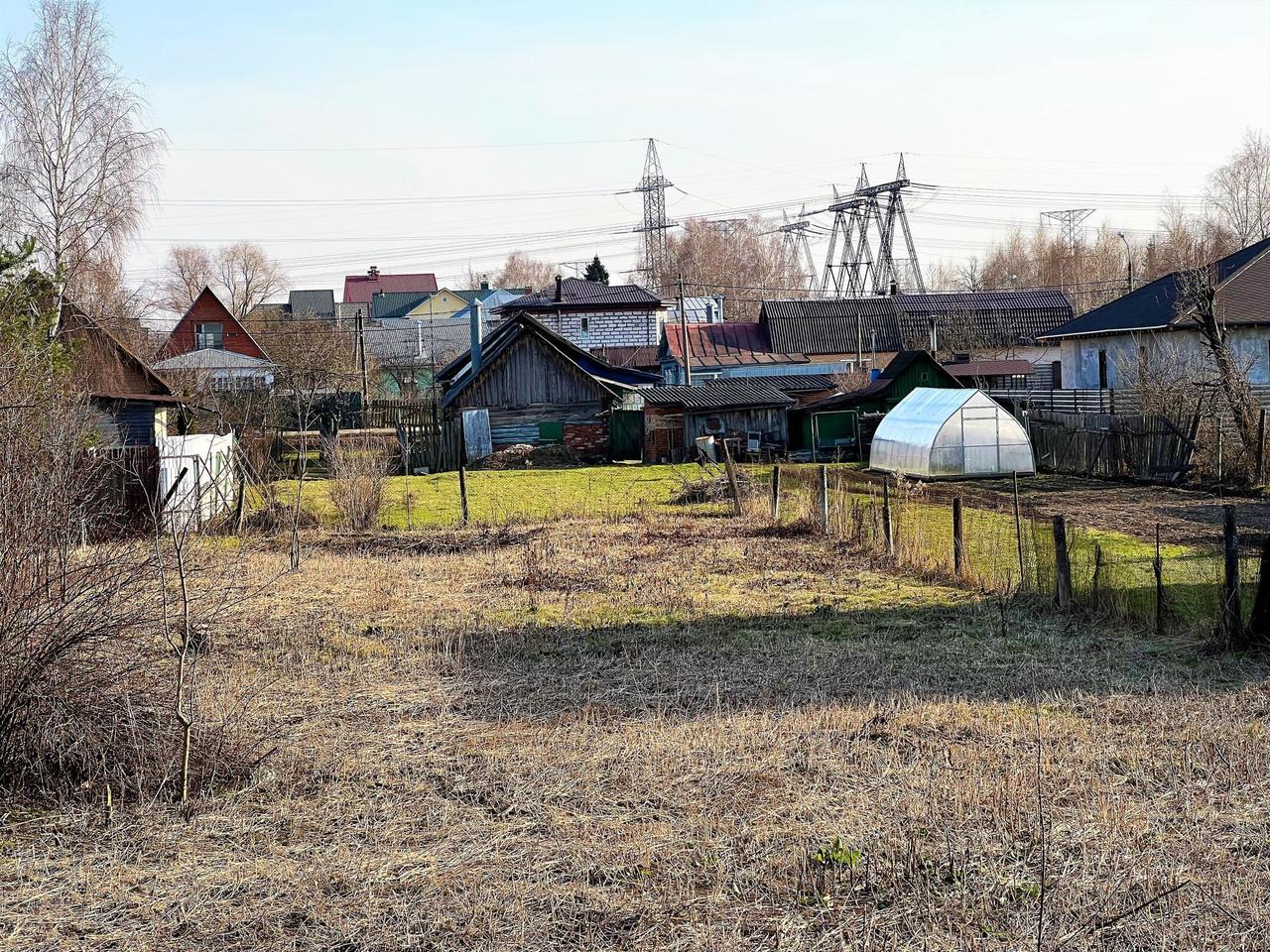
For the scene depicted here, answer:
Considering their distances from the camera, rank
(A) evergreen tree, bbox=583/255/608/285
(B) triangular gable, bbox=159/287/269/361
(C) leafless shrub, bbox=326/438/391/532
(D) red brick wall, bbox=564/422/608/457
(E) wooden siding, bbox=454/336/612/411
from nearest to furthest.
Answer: (C) leafless shrub, bbox=326/438/391/532 < (E) wooden siding, bbox=454/336/612/411 < (D) red brick wall, bbox=564/422/608/457 < (B) triangular gable, bbox=159/287/269/361 < (A) evergreen tree, bbox=583/255/608/285

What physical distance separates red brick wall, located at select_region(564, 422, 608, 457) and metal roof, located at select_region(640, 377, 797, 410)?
2.01m

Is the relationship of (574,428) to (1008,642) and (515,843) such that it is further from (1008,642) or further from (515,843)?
(515,843)

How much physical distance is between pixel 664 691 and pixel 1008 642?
3492mm

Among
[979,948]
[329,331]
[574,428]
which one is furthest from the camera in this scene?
[329,331]

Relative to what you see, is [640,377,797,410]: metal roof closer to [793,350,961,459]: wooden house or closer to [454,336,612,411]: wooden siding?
[793,350,961,459]: wooden house

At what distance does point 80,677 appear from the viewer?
23.5ft

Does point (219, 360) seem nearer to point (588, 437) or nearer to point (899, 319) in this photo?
point (588, 437)

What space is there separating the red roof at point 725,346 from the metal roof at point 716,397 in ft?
56.8

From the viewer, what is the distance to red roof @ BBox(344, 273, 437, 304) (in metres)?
109

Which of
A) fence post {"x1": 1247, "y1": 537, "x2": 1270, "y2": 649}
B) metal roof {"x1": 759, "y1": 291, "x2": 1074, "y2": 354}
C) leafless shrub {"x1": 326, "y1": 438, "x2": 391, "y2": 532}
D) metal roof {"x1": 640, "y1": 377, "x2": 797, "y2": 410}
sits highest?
metal roof {"x1": 759, "y1": 291, "x2": 1074, "y2": 354}

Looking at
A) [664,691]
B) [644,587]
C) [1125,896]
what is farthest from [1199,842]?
[644,587]

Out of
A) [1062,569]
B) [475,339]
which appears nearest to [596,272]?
[475,339]

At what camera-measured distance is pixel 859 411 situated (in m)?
37.5

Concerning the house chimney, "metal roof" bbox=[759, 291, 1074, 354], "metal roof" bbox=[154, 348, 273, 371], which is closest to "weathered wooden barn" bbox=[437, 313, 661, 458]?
the house chimney
